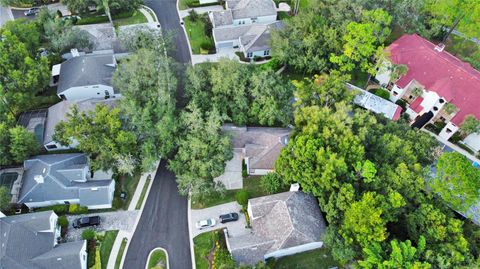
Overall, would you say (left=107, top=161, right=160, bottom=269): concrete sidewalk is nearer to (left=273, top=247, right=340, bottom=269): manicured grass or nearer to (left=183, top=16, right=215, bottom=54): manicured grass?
(left=273, top=247, right=340, bottom=269): manicured grass

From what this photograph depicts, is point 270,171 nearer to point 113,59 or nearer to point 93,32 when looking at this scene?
point 113,59

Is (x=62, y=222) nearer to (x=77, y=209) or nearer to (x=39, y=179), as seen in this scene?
(x=77, y=209)

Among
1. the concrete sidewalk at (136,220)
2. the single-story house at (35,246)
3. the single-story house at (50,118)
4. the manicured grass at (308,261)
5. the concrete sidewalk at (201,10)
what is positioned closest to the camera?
the single-story house at (35,246)

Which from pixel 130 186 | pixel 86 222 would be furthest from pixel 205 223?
pixel 86 222

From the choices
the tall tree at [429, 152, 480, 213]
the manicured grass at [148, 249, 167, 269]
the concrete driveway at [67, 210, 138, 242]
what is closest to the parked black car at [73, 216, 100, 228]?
the concrete driveway at [67, 210, 138, 242]

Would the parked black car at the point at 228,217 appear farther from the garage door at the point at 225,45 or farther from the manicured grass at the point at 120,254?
the garage door at the point at 225,45

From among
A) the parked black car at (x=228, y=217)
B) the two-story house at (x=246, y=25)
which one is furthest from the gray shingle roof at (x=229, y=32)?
the parked black car at (x=228, y=217)
